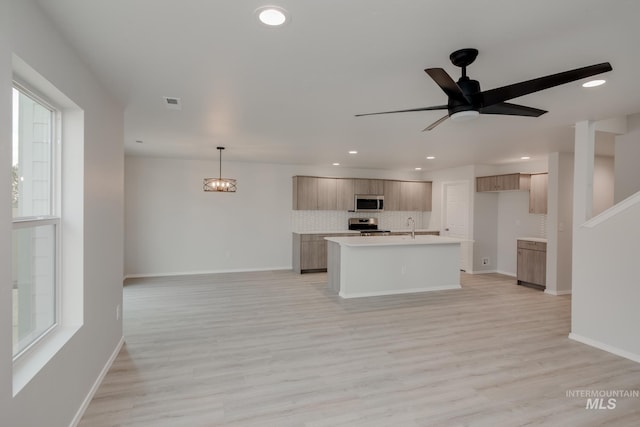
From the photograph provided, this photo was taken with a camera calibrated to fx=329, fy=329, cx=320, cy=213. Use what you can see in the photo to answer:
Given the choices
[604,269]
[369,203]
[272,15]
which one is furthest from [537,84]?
[369,203]

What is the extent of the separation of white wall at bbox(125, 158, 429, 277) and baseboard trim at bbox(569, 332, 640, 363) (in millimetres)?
5185

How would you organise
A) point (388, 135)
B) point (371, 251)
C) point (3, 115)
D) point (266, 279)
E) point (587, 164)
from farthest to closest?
point (266, 279)
point (371, 251)
point (388, 135)
point (587, 164)
point (3, 115)

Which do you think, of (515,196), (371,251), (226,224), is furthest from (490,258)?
(226,224)

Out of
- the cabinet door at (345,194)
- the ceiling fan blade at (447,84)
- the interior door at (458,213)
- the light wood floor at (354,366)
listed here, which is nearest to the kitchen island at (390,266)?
the light wood floor at (354,366)

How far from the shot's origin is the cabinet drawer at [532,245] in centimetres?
605

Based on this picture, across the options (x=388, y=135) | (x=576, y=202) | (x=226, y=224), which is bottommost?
(x=226, y=224)

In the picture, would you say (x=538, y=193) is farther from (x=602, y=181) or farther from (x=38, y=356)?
(x=38, y=356)

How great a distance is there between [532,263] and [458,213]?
2.09 m

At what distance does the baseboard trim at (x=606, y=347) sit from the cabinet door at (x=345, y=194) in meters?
4.99

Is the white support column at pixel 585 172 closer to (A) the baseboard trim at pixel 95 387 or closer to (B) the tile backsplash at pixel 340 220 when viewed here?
(B) the tile backsplash at pixel 340 220

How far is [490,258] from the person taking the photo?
25.3ft

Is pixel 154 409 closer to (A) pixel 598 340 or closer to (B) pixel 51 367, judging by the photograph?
(B) pixel 51 367

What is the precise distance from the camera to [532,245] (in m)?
6.26

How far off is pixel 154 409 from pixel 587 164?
16.1ft
